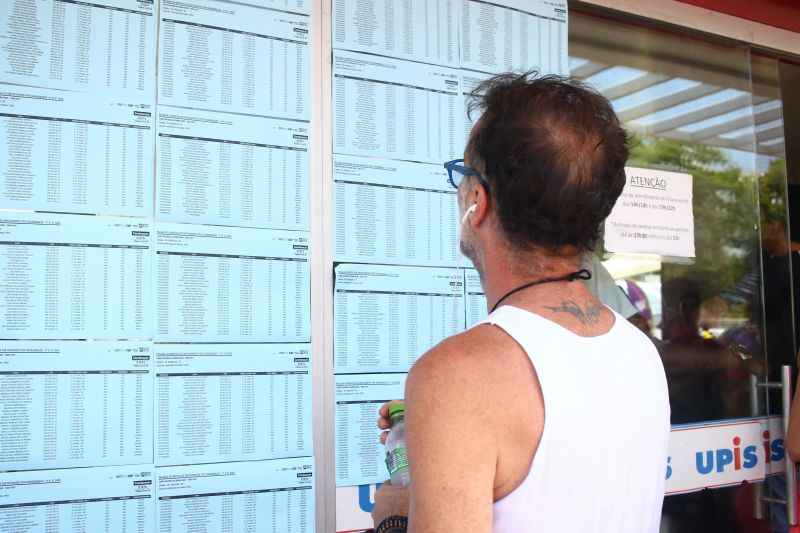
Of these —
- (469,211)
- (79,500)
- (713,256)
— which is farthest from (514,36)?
(79,500)

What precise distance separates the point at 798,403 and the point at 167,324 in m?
2.48

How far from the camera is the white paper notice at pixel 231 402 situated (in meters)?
2.05

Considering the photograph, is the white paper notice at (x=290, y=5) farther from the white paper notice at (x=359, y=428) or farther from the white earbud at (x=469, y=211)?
the white earbud at (x=469, y=211)

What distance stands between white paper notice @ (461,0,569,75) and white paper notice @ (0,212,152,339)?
1320 millimetres

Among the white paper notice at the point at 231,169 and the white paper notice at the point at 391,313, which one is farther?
the white paper notice at the point at 391,313

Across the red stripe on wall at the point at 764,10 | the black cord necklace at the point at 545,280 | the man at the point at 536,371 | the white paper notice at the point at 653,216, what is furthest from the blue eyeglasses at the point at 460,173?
the red stripe on wall at the point at 764,10

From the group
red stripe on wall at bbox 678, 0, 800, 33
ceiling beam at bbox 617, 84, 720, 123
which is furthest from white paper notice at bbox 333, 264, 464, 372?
red stripe on wall at bbox 678, 0, 800, 33

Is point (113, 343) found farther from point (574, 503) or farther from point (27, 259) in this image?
point (574, 503)

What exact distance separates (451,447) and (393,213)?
1450 millimetres

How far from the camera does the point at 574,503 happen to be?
1113mm

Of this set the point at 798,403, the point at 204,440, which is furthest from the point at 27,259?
the point at 798,403

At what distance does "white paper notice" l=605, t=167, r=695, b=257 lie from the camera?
2990 mm

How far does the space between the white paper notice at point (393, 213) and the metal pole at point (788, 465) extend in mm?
1710

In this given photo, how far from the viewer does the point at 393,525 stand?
1255 mm
